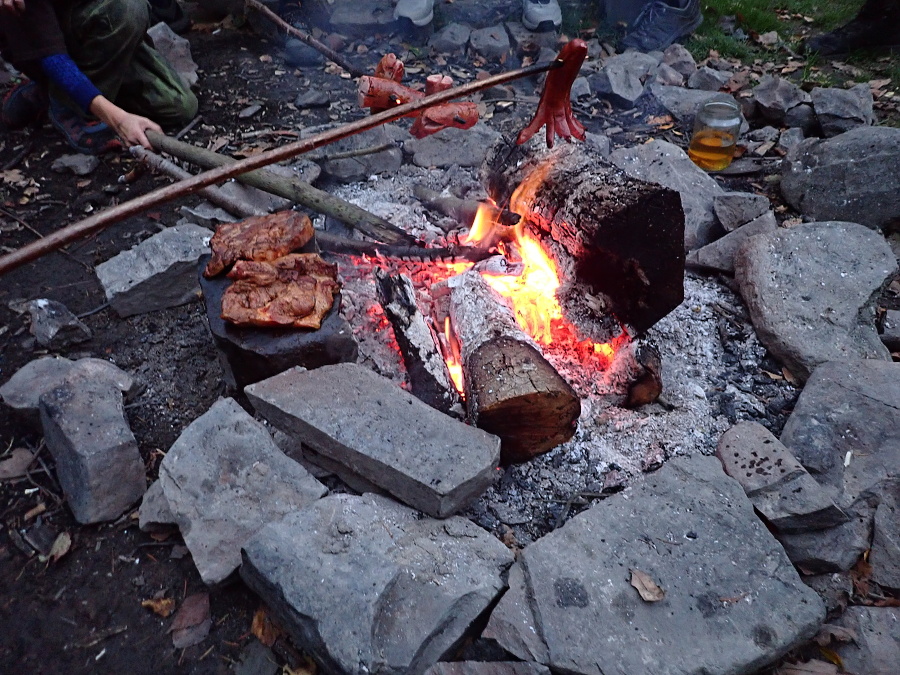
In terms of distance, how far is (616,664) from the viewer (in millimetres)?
1926

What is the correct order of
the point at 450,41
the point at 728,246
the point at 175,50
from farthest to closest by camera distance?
the point at 450,41
the point at 175,50
the point at 728,246

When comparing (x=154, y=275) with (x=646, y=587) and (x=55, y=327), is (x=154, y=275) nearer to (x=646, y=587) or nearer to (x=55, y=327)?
(x=55, y=327)

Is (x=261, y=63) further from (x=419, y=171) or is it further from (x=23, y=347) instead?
(x=23, y=347)

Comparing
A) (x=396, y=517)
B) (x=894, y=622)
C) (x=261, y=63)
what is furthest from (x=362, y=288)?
(x=261, y=63)

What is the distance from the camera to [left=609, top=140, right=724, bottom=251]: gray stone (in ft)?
12.5

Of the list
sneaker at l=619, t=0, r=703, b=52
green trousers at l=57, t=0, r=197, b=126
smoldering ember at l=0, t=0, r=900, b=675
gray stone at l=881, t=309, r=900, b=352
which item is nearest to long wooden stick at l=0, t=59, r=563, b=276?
smoldering ember at l=0, t=0, r=900, b=675

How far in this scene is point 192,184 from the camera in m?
2.32

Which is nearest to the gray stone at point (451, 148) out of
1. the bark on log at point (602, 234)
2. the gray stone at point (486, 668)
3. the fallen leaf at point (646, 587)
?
the bark on log at point (602, 234)

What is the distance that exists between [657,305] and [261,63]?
17.4ft

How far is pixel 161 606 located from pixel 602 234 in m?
2.40

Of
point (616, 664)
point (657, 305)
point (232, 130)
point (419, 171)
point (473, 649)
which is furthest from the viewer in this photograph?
point (232, 130)

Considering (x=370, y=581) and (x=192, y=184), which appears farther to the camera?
(x=192, y=184)

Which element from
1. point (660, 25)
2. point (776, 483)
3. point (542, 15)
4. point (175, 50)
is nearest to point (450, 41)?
point (542, 15)

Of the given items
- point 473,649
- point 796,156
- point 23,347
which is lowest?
point 23,347
